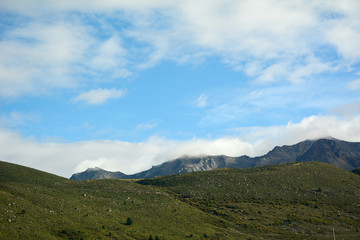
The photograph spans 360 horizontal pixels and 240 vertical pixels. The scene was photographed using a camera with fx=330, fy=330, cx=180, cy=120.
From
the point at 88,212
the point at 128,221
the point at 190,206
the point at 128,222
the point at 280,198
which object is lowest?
the point at 128,222

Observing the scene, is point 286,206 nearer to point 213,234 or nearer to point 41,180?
point 213,234

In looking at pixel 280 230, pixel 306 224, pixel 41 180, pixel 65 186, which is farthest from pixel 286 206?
pixel 41 180

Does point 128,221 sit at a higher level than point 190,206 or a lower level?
lower

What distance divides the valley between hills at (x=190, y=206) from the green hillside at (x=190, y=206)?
0.23m

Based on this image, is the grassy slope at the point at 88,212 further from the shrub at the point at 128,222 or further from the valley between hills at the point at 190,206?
the shrub at the point at 128,222

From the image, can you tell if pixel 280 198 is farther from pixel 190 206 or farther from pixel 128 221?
pixel 128 221

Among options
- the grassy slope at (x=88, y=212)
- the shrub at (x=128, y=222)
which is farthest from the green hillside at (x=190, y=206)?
the shrub at (x=128, y=222)

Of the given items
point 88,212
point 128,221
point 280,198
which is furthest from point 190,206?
point 280,198

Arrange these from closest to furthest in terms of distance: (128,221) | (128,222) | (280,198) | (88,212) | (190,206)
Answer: (128,222)
(128,221)
(88,212)
(190,206)
(280,198)

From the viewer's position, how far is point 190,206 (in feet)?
335

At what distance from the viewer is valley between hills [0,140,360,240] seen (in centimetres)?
6431

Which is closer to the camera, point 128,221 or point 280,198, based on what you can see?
point 128,221

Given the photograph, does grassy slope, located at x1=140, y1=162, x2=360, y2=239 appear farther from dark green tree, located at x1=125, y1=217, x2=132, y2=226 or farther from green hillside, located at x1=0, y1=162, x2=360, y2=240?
dark green tree, located at x1=125, y1=217, x2=132, y2=226

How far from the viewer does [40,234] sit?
53.3 m
